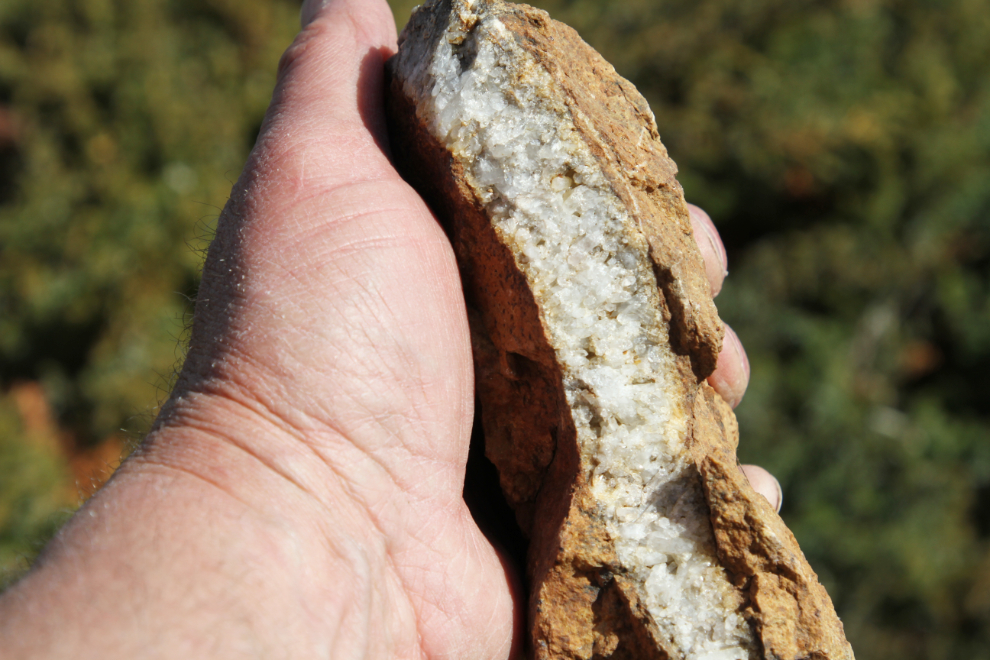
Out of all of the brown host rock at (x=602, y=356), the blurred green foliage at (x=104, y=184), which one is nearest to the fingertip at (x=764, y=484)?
the brown host rock at (x=602, y=356)

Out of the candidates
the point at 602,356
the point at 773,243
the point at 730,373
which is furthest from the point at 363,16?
the point at 773,243

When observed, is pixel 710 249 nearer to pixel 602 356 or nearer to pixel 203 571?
pixel 602 356

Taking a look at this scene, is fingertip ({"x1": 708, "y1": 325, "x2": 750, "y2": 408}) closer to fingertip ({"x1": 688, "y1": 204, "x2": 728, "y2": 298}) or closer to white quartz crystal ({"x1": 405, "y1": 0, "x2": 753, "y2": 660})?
fingertip ({"x1": 688, "y1": 204, "x2": 728, "y2": 298})

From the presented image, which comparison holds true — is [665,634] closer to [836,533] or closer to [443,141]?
[443,141]

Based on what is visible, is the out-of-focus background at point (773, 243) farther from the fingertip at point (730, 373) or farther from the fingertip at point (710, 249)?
the fingertip at point (710, 249)

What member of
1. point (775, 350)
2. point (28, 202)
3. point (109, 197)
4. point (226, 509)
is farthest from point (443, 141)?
point (28, 202)

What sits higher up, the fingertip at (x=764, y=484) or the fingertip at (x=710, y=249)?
the fingertip at (x=710, y=249)

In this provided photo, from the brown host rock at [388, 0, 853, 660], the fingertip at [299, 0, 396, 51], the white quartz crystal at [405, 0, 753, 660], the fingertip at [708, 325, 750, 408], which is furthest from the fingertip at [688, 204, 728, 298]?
the fingertip at [299, 0, 396, 51]
